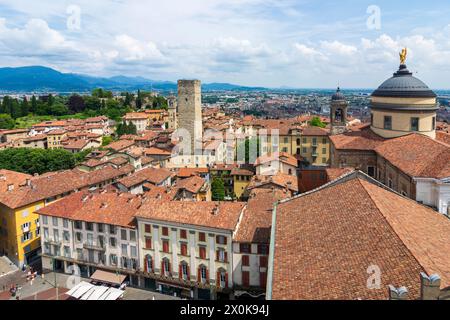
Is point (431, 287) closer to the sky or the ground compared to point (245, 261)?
closer to the sky

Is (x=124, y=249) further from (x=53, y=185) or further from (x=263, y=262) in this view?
(x=53, y=185)

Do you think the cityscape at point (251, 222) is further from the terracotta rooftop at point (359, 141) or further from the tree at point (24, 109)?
the tree at point (24, 109)

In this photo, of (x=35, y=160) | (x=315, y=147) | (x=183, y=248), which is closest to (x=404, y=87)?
(x=183, y=248)

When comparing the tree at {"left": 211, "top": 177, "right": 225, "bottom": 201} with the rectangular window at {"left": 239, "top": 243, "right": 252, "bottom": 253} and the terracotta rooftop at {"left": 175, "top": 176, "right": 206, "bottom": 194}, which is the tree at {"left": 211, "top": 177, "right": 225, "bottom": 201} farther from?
the rectangular window at {"left": 239, "top": 243, "right": 252, "bottom": 253}

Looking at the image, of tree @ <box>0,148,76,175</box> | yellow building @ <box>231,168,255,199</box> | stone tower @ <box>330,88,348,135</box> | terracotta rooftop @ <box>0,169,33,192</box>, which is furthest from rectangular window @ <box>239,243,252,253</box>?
tree @ <box>0,148,76,175</box>

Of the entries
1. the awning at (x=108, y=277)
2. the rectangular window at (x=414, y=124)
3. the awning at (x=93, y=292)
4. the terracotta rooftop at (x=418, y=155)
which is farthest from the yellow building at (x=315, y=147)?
the awning at (x=93, y=292)

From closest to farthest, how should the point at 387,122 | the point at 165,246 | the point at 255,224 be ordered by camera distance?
the point at 255,224 → the point at 165,246 → the point at 387,122

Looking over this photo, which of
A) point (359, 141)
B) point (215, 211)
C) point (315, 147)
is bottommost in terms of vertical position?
point (215, 211)
